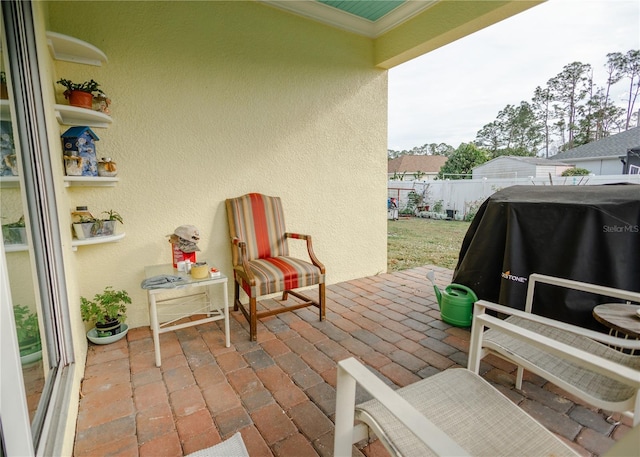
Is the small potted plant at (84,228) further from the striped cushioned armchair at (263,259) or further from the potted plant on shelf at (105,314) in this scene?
the striped cushioned armchair at (263,259)

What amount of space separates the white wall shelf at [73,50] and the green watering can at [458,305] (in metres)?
3.06

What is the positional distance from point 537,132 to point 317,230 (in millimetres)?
17203

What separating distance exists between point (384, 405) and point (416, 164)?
76.8ft

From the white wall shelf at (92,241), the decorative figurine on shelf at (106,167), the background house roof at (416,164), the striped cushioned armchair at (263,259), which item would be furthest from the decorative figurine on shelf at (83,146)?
the background house roof at (416,164)

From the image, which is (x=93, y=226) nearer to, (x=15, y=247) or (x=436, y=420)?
(x=15, y=247)

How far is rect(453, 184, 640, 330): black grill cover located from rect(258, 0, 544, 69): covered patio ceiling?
57.4 inches

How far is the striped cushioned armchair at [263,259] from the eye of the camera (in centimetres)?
214

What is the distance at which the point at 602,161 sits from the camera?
28.2 ft

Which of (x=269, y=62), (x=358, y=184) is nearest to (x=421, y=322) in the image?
(x=358, y=184)

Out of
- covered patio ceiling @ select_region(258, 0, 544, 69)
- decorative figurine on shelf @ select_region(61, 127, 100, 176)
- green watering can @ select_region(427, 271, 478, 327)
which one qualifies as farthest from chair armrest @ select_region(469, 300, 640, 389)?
decorative figurine on shelf @ select_region(61, 127, 100, 176)

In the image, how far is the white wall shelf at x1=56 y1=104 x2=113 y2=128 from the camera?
5.77ft

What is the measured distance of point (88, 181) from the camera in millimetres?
1938

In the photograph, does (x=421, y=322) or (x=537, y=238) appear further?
(x=421, y=322)

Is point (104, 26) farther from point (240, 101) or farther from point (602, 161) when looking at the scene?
point (602, 161)
